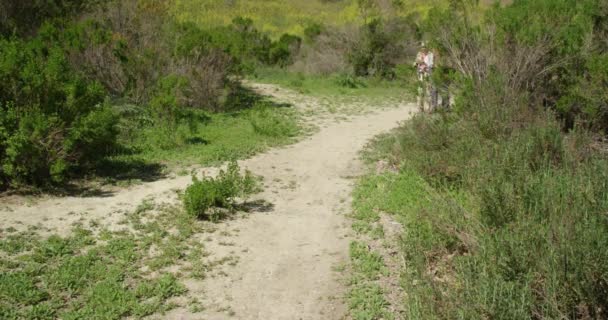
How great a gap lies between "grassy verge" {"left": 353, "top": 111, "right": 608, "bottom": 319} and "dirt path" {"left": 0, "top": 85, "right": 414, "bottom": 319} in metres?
0.41

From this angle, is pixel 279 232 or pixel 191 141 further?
pixel 191 141

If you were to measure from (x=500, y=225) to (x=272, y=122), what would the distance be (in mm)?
7960

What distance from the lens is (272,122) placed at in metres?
12.0

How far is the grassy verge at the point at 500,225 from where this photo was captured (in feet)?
10.7

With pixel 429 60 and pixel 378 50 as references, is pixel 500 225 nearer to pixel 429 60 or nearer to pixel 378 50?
pixel 429 60

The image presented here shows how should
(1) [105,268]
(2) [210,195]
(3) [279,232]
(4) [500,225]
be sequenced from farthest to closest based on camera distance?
(2) [210,195], (3) [279,232], (1) [105,268], (4) [500,225]

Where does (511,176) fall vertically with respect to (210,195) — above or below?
above

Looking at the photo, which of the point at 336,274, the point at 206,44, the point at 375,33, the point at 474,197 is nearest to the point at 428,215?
the point at 474,197

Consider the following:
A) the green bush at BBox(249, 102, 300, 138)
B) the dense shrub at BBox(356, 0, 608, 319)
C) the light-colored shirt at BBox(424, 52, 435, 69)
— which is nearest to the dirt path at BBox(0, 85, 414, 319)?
the dense shrub at BBox(356, 0, 608, 319)

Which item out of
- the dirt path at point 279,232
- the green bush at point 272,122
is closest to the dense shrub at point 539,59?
the dirt path at point 279,232

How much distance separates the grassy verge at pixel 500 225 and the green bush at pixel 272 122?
3432 millimetres

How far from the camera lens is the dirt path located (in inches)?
191

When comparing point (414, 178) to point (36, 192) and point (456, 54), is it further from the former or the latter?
point (36, 192)

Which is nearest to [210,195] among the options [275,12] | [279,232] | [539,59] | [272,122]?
[279,232]
